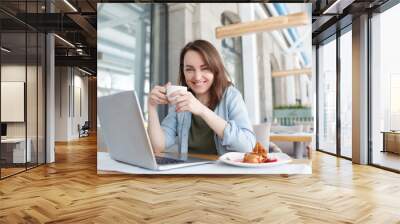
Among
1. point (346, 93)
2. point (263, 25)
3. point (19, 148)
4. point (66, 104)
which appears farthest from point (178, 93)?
point (66, 104)

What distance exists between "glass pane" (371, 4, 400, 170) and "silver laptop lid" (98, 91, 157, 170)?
3513 millimetres

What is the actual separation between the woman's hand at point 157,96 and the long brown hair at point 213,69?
23cm

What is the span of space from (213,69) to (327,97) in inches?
175

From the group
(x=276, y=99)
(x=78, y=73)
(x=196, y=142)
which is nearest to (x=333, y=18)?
(x=276, y=99)

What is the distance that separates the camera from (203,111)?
13.8 feet

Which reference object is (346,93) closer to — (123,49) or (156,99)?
(156,99)

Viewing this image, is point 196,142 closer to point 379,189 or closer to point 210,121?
point 210,121

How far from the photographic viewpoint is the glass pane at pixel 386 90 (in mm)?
5340

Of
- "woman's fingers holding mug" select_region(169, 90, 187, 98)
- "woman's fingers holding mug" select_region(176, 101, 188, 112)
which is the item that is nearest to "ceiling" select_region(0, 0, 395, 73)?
"woman's fingers holding mug" select_region(169, 90, 187, 98)

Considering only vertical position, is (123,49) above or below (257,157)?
above

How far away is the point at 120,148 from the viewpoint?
13.7 feet

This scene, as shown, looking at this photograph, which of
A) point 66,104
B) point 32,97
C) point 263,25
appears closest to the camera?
point 263,25

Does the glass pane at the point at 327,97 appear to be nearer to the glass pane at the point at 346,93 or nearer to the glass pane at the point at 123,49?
the glass pane at the point at 346,93

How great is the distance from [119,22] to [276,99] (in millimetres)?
2107
